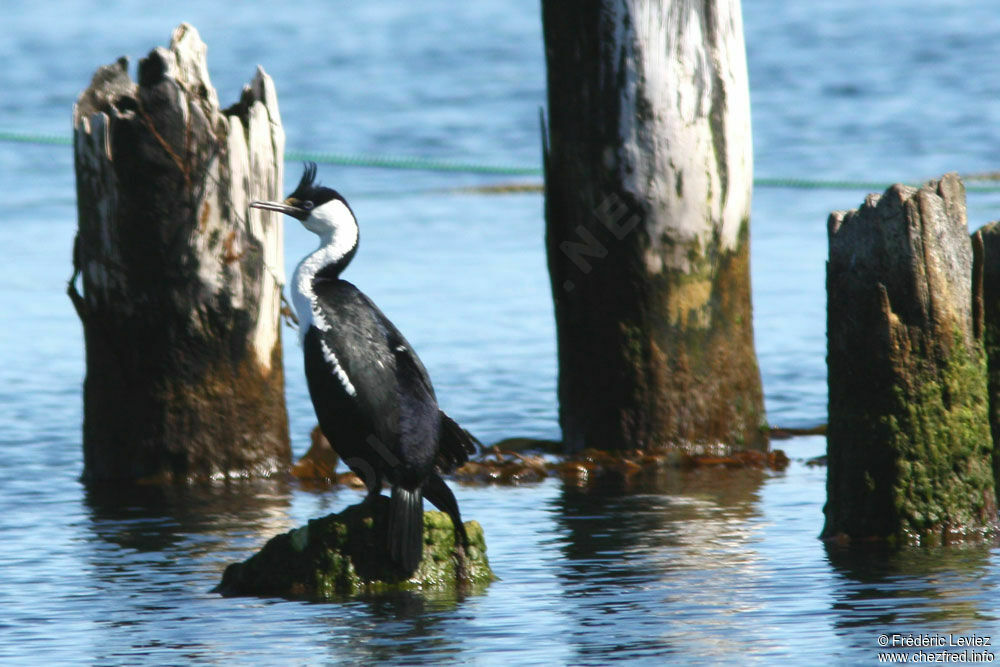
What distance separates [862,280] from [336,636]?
2.13 m

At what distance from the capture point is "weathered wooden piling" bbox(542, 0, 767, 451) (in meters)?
7.29

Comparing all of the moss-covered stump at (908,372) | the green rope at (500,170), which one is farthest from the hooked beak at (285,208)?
the green rope at (500,170)

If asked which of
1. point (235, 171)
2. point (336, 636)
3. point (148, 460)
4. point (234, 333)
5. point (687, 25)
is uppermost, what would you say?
point (687, 25)

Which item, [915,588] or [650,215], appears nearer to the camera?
[915,588]

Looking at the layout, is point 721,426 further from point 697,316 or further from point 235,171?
point 235,171

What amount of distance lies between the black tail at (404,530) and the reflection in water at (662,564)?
522mm

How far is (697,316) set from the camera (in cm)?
744

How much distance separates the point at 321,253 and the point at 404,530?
41.8 inches

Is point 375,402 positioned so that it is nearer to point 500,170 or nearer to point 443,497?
point 443,497

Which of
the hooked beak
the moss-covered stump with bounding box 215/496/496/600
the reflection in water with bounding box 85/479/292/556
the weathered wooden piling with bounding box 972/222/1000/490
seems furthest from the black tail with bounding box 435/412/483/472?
the weathered wooden piling with bounding box 972/222/1000/490

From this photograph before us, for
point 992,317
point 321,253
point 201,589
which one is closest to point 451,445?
point 321,253

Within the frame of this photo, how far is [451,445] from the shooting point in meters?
5.95

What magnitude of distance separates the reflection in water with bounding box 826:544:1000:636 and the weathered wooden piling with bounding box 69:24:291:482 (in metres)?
2.64

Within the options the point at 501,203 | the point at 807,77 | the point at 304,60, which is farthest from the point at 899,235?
the point at 304,60
